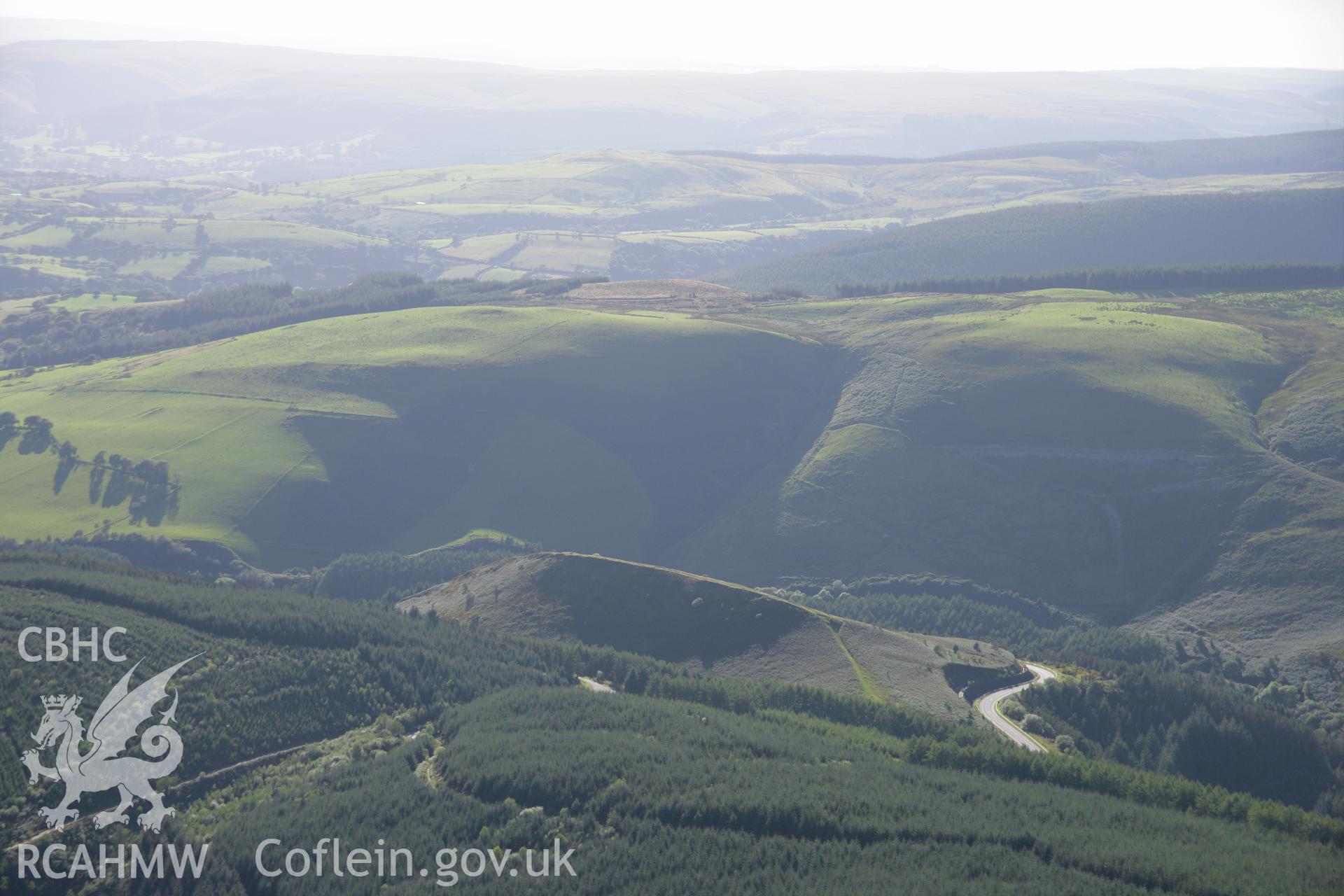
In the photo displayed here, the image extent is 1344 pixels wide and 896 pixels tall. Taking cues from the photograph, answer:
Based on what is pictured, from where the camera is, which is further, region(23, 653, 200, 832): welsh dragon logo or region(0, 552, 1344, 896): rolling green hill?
region(23, 653, 200, 832): welsh dragon logo

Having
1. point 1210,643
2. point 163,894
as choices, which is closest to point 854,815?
point 163,894

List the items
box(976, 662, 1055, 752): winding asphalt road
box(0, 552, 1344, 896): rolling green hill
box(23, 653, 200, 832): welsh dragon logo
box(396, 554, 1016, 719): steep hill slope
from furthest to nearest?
box(396, 554, 1016, 719): steep hill slope < box(976, 662, 1055, 752): winding asphalt road < box(23, 653, 200, 832): welsh dragon logo < box(0, 552, 1344, 896): rolling green hill

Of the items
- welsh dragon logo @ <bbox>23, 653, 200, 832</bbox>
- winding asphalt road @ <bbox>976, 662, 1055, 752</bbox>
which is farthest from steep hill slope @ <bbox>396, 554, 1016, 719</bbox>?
welsh dragon logo @ <bbox>23, 653, 200, 832</bbox>

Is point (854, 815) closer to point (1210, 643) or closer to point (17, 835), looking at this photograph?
point (17, 835)

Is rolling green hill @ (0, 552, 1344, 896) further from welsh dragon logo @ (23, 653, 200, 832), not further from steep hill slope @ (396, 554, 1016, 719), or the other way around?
steep hill slope @ (396, 554, 1016, 719)

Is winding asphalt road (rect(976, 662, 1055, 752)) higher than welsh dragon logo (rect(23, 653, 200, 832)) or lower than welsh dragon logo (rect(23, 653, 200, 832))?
lower

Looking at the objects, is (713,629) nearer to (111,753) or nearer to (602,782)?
(602,782)

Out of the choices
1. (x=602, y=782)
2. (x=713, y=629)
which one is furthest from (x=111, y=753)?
(x=713, y=629)
